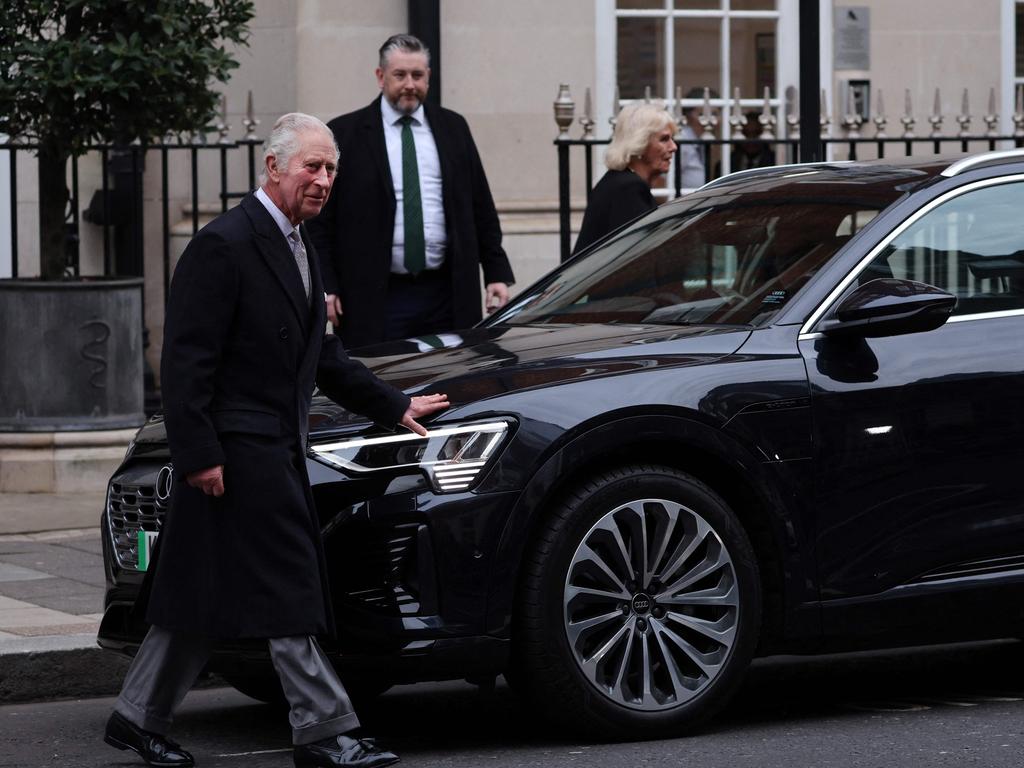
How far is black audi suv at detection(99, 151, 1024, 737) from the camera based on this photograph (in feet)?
18.5

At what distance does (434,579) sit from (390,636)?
19 cm

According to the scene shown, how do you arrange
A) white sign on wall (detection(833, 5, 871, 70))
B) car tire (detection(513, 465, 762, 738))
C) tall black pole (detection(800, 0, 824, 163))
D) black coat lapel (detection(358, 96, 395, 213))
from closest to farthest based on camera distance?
car tire (detection(513, 465, 762, 738))
black coat lapel (detection(358, 96, 395, 213))
tall black pole (detection(800, 0, 824, 163))
white sign on wall (detection(833, 5, 871, 70))

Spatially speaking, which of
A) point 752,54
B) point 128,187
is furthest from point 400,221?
point 752,54

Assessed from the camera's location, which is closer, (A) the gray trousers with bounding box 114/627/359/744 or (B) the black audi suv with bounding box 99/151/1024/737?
(A) the gray trousers with bounding box 114/627/359/744

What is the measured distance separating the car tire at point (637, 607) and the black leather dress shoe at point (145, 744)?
95 centimetres

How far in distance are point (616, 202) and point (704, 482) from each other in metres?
2.69

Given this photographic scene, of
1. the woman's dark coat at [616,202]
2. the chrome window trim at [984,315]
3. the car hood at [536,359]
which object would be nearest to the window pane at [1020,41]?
the woman's dark coat at [616,202]

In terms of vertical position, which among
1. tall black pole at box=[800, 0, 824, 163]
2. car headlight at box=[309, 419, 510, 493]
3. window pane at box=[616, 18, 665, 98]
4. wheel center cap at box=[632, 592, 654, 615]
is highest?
window pane at box=[616, 18, 665, 98]

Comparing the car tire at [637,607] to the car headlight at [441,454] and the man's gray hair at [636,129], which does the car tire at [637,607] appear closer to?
the car headlight at [441,454]

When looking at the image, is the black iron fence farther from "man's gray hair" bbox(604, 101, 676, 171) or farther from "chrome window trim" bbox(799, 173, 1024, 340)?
"chrome window trim" bbox(799, 173, 1024, 340)

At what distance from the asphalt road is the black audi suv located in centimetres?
18

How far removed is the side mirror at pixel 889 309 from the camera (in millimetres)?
6004

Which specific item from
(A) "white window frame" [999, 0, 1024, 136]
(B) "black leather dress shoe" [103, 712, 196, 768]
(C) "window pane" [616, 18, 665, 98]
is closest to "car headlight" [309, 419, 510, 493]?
(B) "black leather dress shoe" [103, 712, 196, 768]

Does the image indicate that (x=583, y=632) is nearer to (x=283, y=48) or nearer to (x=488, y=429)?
(x=488, y=429)
